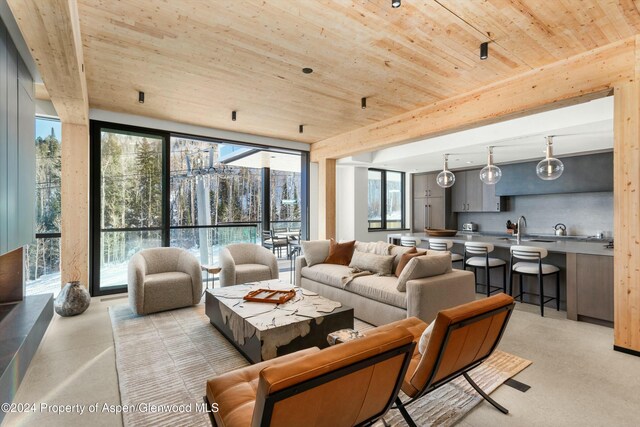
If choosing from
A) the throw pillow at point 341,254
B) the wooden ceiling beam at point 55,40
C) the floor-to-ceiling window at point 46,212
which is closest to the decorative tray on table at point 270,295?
the throw pillow at point 341,254

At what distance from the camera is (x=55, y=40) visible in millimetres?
2217

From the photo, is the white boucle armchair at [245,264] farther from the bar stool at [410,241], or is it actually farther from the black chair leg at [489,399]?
the black chair leg at [489,399]

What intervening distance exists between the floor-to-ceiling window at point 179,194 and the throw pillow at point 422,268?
385cm

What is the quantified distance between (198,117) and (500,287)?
5.45m

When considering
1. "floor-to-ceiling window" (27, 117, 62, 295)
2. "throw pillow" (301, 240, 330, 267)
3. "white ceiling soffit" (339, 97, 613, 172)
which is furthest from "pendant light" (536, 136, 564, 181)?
"floor-to-ceiling window" (27, 117, 62, 295)

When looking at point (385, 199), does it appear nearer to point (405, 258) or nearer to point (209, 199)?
point (209, 199)

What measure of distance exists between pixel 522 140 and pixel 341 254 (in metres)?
3.22

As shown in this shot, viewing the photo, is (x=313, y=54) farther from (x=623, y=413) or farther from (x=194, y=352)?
(x=623, y=413)

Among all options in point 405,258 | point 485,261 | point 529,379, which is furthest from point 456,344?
point 485,261

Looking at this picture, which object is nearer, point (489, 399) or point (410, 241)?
point (489, 399)

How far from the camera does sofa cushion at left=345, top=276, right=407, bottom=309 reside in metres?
3.28

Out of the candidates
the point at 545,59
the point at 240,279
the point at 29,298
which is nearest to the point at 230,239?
the point at 240,279

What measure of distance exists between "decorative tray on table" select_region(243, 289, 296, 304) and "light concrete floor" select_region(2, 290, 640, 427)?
1264mm

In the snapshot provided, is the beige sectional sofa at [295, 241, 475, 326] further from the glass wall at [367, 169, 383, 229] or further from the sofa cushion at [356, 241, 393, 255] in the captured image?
the glass wall at [367, 169, 383, 229]
